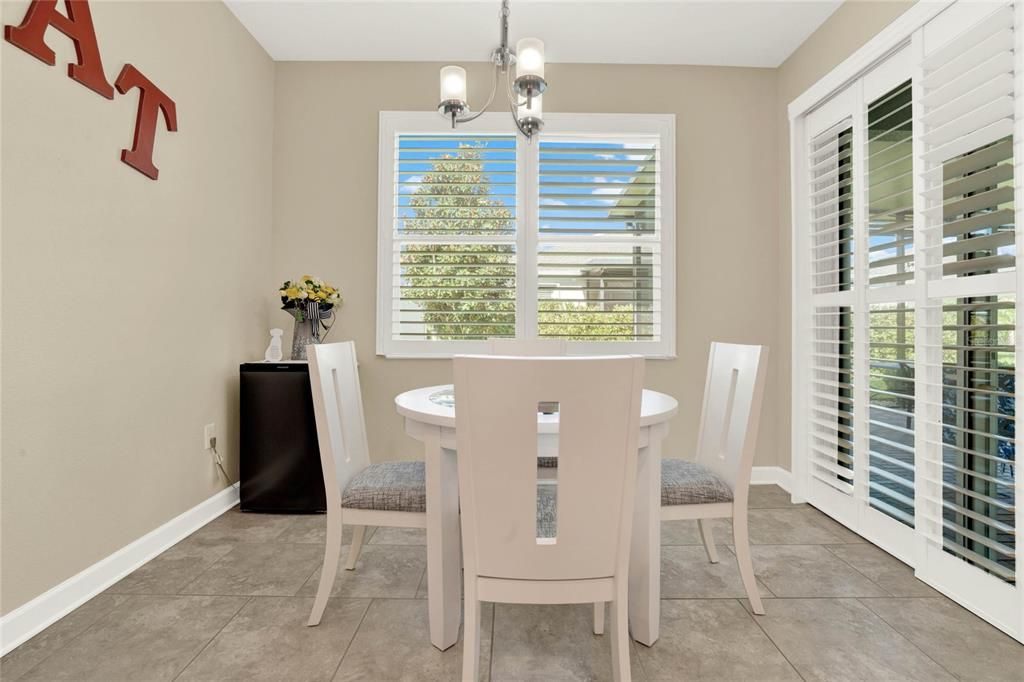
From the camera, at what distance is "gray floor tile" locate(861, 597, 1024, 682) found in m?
Answer: 1.48

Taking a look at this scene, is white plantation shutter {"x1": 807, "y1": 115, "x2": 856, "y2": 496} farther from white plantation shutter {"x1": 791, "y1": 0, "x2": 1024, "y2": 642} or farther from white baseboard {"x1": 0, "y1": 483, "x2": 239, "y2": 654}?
white baseboard {"x1": 0, "y1": 483, "x2": 239, "y2": 654}

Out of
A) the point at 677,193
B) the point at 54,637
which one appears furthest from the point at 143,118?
the point at 677,193

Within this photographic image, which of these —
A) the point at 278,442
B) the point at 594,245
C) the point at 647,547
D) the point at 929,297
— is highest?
the point at 594,245

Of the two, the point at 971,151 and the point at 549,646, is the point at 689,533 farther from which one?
the point at 971,151

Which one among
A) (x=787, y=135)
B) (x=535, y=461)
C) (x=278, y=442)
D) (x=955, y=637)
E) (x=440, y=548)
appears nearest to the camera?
(x=535, y=461)

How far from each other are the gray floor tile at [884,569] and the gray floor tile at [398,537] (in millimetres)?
1893

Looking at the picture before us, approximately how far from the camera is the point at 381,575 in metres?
2.04

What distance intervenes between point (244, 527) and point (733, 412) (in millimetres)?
2363

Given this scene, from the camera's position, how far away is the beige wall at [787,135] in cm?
271

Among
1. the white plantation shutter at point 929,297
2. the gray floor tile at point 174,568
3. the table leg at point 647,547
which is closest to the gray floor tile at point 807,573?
the white plantation shutter at point 929,297

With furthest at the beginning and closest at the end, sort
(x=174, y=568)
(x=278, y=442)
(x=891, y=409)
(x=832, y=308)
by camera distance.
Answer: (x=832, y=308), (x=278, y=442), (x=891, y=409), (x=174, y=568)

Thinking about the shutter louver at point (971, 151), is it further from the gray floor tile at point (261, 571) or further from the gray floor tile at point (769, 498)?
the gray floor tile at point (261, 571)

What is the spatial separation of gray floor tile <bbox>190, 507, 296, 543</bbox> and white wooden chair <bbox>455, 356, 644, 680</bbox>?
163 centimetres

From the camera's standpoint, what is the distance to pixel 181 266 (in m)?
2.38
